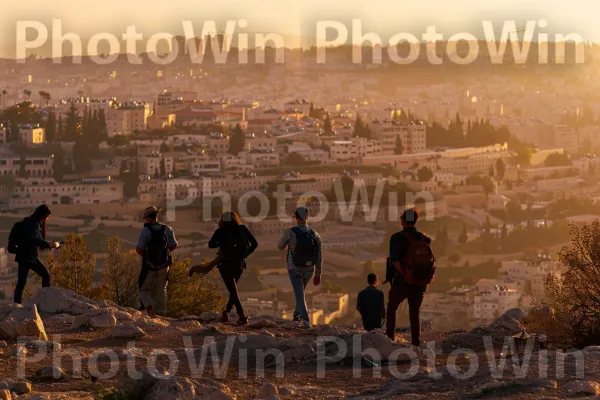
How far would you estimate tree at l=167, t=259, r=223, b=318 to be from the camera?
15703 millimetres

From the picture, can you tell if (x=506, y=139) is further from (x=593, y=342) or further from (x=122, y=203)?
(x=593, y=342)

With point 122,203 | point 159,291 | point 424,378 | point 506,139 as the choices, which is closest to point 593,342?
point 424,378

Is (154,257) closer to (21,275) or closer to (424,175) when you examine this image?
(21,275)

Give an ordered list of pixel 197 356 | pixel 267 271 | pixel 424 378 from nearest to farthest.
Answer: pixel 424 378 < pixel 197 356 < pixel 267 271

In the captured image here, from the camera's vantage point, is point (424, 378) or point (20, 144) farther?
point (20, 144)

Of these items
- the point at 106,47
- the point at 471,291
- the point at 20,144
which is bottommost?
the point at 471,291

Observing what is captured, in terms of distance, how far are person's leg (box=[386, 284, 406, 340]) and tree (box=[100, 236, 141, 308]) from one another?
5288 millimetres

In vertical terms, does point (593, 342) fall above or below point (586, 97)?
below

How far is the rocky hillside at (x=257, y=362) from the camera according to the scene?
7.79 meters

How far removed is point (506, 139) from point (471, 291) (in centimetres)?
5261

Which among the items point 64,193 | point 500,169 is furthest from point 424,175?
point 64,193

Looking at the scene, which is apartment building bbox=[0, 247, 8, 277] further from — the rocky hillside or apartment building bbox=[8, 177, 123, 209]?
the rocky hillside

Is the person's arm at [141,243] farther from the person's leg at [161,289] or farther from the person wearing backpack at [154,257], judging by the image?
the person's leg at [161,289]

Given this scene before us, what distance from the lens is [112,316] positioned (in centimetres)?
1059
